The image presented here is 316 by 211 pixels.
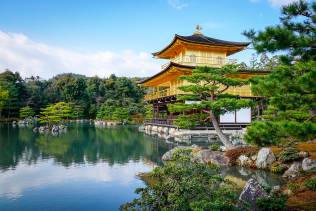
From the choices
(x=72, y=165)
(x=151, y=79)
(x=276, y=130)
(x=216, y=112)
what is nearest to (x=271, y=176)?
(x=216, y=112)

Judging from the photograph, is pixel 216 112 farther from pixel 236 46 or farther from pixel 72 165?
pixel 236 46

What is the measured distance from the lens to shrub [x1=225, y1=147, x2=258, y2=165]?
12.0 m

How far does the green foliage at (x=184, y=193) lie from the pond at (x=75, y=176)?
2.70 m

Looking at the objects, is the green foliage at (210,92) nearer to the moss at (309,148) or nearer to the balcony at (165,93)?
the moss at (309,148)

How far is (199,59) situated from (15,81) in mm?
36767

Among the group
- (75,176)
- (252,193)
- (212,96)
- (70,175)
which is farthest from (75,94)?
(252,193)

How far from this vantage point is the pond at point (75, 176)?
25.8ft

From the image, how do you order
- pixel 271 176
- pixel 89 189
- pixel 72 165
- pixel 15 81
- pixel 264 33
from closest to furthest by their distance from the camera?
pixel 264 33 → pixel 89 189 → pixel 271 176 → pixel 72 165 → pixel 15 81

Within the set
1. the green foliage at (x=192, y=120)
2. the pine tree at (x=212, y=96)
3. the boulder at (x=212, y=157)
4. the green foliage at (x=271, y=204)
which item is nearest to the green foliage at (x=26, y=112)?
the pine tree at (x=212, y=96)

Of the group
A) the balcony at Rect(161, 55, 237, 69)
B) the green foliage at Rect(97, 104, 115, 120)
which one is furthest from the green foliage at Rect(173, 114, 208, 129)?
the green foliage at Rect(97, 104, 115, 120)

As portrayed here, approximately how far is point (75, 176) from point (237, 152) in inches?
265

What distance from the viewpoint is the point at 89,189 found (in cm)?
906

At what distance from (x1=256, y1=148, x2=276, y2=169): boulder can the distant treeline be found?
34.9 metres

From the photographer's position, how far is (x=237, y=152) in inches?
488
